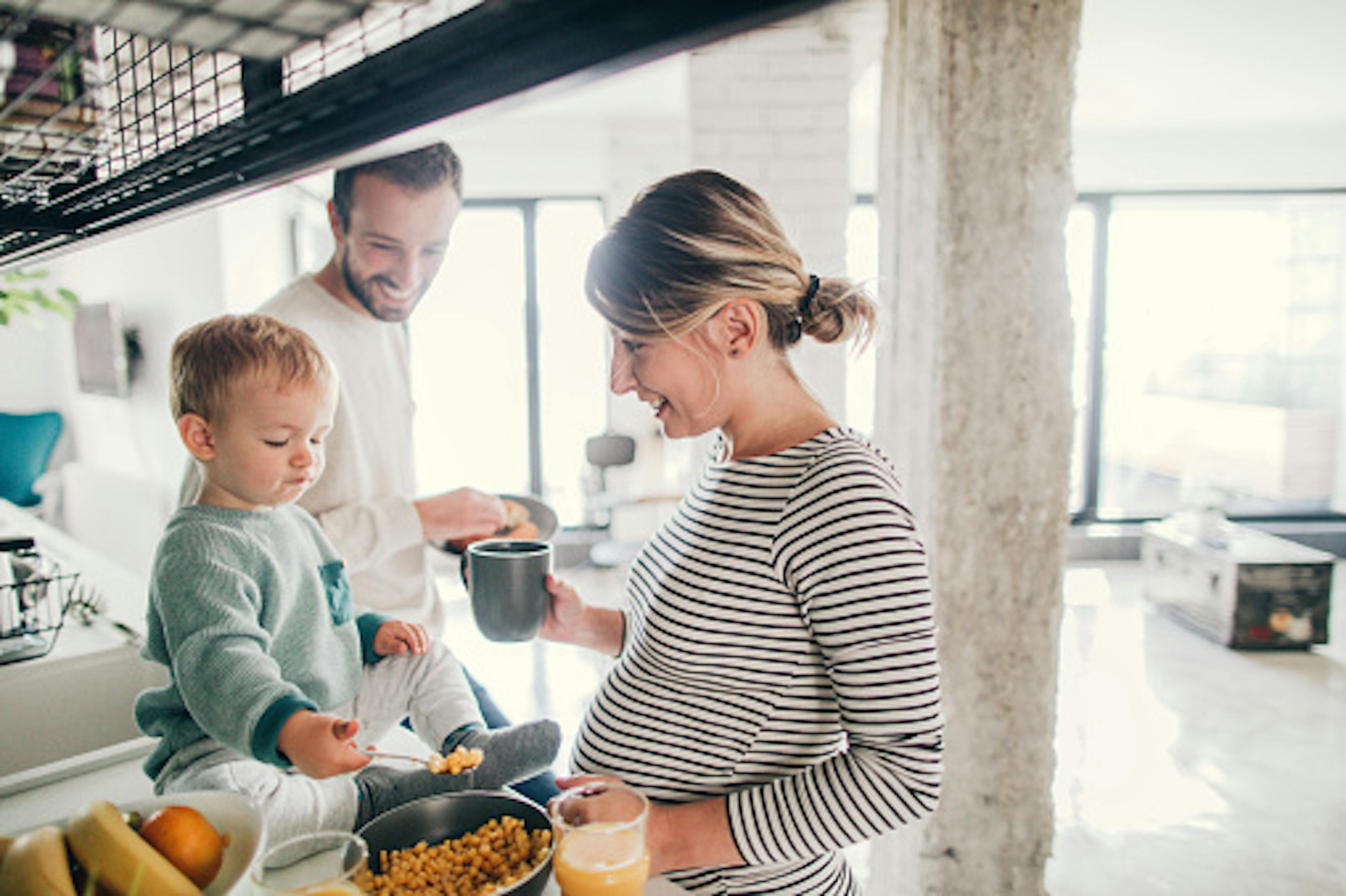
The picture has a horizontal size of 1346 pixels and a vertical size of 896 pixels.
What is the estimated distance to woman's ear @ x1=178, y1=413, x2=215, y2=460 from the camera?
1.05 metres

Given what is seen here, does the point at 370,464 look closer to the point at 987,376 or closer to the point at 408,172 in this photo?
the point at 408,172

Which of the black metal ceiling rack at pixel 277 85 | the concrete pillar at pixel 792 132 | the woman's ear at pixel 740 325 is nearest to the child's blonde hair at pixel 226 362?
the black metal ceiling rack at pixel 277 85

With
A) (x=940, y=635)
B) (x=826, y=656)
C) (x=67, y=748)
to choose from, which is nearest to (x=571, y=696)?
(x=940, y=635)

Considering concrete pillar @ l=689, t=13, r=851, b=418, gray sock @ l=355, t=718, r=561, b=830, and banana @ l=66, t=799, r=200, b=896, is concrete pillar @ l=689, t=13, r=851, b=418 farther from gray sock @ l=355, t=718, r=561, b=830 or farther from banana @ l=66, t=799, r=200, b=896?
banana @ l=66, t=799, r=200, b=896

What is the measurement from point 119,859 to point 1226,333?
25.0 feet

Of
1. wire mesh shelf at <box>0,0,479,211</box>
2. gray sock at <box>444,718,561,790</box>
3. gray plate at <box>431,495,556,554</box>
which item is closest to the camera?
wire mesh shelf at <box>0,0,479,211</box>

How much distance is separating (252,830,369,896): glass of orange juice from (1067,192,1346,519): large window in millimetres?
6737

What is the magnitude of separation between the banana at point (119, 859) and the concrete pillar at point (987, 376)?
1.65 metres

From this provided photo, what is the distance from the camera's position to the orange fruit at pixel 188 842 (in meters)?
0.73

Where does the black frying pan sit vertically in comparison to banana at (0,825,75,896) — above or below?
below

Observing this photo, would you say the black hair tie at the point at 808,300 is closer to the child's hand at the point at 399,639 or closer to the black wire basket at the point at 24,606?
the child's hand at the point at 399,639

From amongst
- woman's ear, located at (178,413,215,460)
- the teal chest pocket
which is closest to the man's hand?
the teal chest pocket

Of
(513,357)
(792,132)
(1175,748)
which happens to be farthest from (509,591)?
(513,357)

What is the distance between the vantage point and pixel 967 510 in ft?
6.45
